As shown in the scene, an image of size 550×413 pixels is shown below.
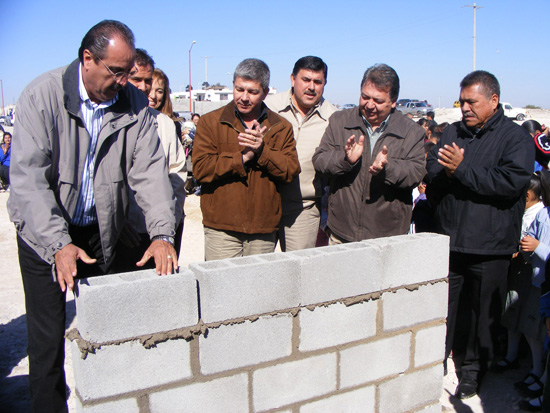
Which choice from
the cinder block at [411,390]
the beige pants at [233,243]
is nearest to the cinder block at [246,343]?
the cinder block at [411,390]

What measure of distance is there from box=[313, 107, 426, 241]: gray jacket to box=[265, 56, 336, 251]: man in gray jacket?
326mm

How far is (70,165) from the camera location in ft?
8.54

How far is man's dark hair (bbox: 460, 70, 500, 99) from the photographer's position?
377 centimetres

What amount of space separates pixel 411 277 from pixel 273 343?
0.99 m

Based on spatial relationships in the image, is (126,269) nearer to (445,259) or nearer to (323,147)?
(323,147)

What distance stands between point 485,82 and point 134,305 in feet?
9.98

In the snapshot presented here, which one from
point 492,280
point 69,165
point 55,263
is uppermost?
A: point 69,165

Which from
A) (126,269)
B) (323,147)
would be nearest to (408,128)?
(323,147)

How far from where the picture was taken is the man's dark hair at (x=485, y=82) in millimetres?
3773

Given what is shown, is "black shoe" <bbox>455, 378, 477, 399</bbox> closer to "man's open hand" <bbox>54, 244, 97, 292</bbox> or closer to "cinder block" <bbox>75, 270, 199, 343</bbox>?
"cinder block" <bbox>75, 270, 199, 343</bbox>

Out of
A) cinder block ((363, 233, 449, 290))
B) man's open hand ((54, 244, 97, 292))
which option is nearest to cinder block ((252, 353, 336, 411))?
cinder block ((363, 233, 449, 290))

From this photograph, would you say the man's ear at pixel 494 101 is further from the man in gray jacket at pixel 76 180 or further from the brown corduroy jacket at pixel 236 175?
the man in gray jacket at pixel 76 180

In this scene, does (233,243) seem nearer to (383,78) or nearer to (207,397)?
(207,397)

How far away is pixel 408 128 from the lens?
378 centimetres
